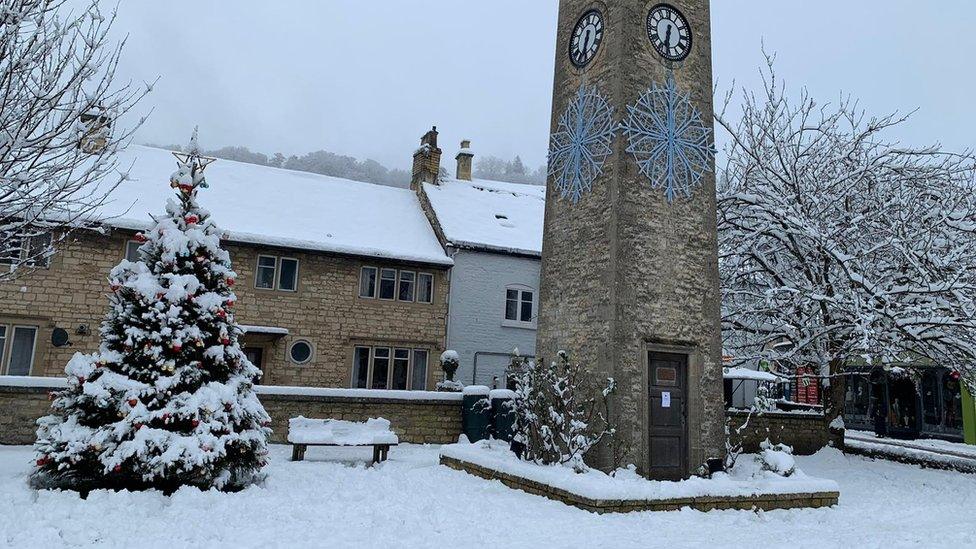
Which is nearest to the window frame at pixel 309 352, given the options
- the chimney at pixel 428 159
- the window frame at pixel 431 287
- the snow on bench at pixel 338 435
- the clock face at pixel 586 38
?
the window frame at pixel 431 287

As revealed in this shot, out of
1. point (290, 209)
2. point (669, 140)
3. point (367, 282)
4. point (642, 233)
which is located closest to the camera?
point (642, 233)

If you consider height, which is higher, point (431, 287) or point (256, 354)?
point (431, 287)

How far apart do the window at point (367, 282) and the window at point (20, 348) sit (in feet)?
26.2

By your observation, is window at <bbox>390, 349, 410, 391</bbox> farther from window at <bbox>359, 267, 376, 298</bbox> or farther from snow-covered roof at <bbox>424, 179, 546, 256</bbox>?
snow-covered roof at <bbox>424, 179, 546, 256</bbox>

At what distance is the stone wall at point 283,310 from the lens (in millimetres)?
16656

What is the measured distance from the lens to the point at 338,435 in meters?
11.8

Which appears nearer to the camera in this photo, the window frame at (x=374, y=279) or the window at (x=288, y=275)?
the window at (x=288, y=275)

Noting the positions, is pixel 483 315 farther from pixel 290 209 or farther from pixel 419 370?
pixel 290 209

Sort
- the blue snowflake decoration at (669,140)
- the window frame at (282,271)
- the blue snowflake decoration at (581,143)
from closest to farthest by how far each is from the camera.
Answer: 1. the blue snowflake decoration at (669,140)
2. the blue snowflake decoration at (581,143)
3. the window frame at (282,271)

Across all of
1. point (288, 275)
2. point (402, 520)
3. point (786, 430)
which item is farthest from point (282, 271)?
point (786, 430)

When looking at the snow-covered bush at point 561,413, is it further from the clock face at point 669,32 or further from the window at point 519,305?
the window at point 519,305

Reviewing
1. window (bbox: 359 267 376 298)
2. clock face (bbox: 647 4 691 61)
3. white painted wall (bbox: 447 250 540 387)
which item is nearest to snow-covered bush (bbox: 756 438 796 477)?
clock face (bbox: 647 4 691 61)

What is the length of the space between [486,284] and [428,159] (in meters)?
5.72

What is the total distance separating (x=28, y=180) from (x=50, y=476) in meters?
3.28
